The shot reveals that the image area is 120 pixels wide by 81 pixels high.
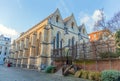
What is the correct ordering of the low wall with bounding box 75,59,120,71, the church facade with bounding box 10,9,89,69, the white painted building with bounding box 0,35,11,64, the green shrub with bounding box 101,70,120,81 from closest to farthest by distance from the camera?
the green shrub with bounding box 101,70,120,81
the low wall with bounding box 75,59,120,71
the church facade with bounding box 10,9,89,69
the white painted building with bounding box 0,35,11,64

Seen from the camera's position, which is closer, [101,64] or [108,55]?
[101,64]

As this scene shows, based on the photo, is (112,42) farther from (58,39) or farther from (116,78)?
(58,39)

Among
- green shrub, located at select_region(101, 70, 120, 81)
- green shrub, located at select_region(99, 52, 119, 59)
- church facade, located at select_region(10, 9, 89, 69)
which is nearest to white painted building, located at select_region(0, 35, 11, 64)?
church facade, located at select_region(10, 9, 89, 69)

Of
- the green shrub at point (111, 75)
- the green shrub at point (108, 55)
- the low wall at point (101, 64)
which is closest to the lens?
the green shrub at point (111, 75)

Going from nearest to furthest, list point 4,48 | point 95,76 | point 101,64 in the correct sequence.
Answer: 1. point 95,76
2. point 101,64
3. point 4,48

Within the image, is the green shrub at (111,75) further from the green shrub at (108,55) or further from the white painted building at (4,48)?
the white painted building at (4,48)

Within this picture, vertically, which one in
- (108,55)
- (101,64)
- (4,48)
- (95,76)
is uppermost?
(4,48)

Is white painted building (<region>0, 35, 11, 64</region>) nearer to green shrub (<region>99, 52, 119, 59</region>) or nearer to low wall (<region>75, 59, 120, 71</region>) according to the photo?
Result: low wall (<region>75, 59, 120, 71</region>)

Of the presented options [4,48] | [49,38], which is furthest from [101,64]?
[4,48]

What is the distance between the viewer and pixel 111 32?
28.2 metres

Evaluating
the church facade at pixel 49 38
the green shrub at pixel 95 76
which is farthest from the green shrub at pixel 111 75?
the church facade at pixel 49 38

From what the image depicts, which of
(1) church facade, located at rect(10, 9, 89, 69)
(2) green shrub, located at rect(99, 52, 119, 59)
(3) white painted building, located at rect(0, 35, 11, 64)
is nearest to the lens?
(2) green shrub, located at rect(99, 52, 119, 59)

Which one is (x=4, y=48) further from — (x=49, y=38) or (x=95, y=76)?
(x=95, y=76)

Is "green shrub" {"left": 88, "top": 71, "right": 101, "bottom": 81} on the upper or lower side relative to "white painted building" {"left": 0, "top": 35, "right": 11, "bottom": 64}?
lower
